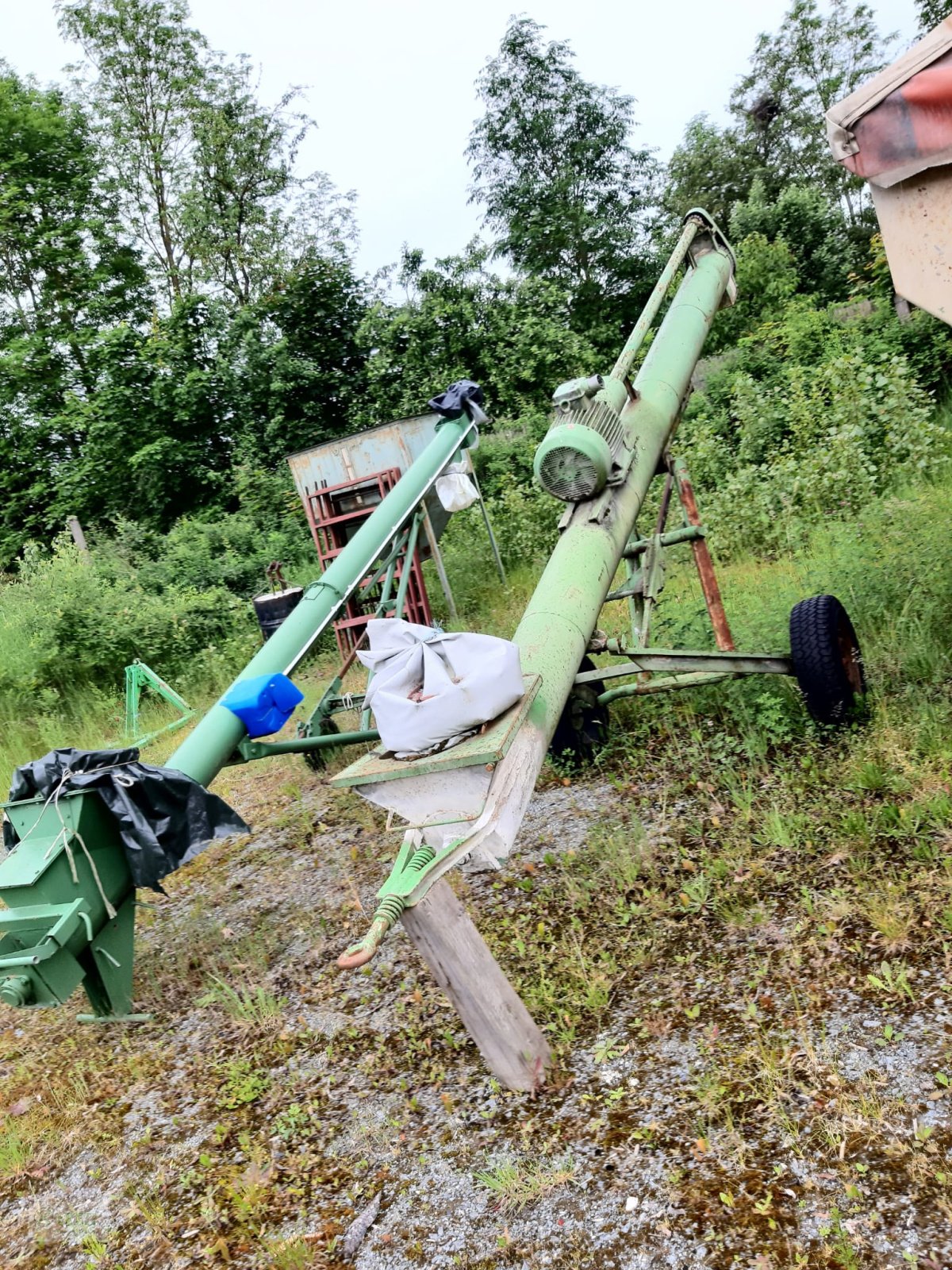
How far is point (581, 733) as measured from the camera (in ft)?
16.2

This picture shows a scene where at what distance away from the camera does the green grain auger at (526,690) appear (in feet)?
7.51

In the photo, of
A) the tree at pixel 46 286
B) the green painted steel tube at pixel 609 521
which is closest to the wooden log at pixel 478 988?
the green painted steel tube at pixel 609 521

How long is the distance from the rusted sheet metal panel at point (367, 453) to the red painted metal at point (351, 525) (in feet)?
0.32

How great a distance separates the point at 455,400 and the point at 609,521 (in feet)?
8.69

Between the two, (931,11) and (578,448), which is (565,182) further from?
(578,448)

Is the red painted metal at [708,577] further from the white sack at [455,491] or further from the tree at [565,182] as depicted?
the tree at [565,182]

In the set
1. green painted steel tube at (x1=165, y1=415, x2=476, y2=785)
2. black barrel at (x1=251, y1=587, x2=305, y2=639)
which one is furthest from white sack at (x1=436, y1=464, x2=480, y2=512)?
black barrel at (x1=251, y1=587, x2=305, y2=639)

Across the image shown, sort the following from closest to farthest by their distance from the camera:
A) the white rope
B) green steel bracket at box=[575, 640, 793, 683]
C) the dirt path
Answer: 1. the dirt path
2. the white rope
3. green steel bracket at box=[575, 640, 793, 683]

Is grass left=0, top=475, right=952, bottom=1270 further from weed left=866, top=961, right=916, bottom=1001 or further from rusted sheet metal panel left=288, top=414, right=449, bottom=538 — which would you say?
rusted sheet metal panel left=288, top=414, right=449, bottom=538

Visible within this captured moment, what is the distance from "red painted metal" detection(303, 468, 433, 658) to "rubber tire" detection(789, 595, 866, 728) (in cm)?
427

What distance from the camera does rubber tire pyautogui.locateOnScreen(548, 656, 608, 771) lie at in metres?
4.87

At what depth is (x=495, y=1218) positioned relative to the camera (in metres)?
2.31

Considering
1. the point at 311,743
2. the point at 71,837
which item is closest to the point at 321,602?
the point at 311,743

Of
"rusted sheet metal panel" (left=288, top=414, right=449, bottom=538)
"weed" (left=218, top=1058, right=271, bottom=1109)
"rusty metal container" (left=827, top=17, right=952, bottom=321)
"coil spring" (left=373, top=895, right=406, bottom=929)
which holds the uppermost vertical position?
"rusted sheet metal panel" (left=288, top=414, right=449, bottom=538)
